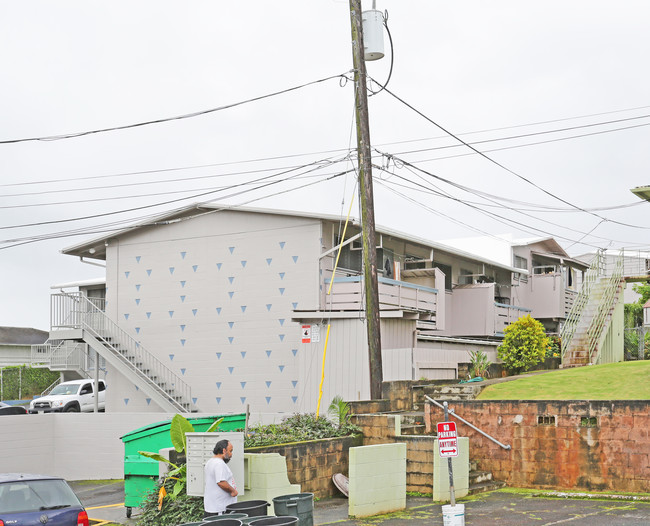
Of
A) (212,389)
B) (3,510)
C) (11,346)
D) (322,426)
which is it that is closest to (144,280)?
(212,389)

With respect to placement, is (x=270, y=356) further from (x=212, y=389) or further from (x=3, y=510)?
(x=3, y=510)

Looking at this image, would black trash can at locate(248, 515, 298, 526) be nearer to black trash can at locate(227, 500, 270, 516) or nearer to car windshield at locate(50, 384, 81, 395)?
black trash can at locate(227, 500, 270, 516)

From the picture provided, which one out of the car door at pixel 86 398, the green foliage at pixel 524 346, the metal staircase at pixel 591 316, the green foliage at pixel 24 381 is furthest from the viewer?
the green foliage at pixel 24 381

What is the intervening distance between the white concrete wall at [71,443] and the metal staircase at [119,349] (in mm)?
2635

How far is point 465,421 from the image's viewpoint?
55.3ft

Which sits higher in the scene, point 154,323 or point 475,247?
point 475,247

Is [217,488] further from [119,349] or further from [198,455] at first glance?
[119,349]

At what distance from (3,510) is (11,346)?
142 feet

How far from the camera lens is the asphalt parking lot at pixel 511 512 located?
41.6 feet

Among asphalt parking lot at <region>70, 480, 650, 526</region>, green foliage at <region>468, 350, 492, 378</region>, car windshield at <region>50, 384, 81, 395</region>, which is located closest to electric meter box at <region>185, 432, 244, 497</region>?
asphalt parking lot at <region>70, 480, 650, 526</region>

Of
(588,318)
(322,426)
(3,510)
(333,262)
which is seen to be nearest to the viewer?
(3,510)

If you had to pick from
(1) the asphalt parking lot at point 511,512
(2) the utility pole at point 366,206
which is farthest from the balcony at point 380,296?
(1) the asphalt parking lot at point 511,512

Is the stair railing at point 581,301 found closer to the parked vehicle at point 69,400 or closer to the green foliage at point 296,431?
the green foliage at point 296,431

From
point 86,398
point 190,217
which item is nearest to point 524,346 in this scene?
point 190,217
